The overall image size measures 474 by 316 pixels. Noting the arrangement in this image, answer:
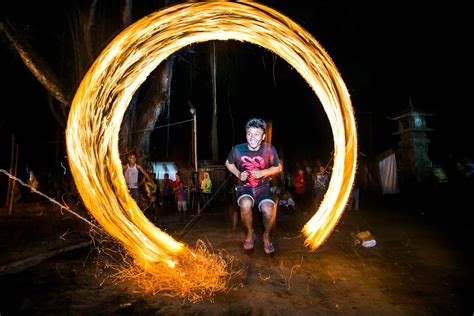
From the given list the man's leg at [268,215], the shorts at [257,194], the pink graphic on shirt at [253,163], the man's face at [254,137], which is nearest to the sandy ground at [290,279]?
the man's leg at [268,215]

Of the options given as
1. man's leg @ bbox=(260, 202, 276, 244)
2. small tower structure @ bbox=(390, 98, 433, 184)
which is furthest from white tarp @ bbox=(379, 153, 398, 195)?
man's leg @ bbox=(260, 202, 276, 244)

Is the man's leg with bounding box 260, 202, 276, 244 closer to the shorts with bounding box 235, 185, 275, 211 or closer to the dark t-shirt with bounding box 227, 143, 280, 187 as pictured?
the shorts with bounding box 235, 185, 275, 211

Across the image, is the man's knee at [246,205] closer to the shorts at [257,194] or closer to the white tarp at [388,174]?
the shorts at [257,194]

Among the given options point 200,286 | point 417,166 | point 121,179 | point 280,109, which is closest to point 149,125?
point 121,179

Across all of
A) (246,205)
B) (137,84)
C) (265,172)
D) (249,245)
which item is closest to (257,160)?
(265,172)

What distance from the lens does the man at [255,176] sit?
5324mm

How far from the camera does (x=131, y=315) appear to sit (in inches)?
130

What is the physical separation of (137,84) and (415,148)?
10.1 m

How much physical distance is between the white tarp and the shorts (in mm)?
9968

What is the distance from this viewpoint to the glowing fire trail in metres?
5.05

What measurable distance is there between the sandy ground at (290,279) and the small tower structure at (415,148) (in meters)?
4.94

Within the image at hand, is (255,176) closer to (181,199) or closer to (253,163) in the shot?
(253,163)

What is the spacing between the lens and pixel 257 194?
5434mm

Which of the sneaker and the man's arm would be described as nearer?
the man's arm
